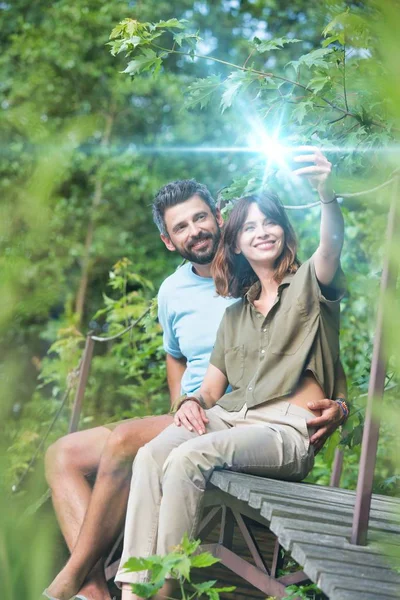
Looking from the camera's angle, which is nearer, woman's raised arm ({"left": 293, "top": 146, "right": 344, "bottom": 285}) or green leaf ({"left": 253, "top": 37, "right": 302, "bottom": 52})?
woman's raised arm ({"left": 293, "top": 146, "right": 344, "bottom": 285})

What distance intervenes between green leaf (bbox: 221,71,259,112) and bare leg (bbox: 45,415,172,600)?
96 cm

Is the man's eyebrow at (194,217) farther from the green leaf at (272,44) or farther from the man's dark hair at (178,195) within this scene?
the green leaf at (272,44)

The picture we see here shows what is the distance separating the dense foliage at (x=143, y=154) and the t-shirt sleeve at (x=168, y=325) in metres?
0.37

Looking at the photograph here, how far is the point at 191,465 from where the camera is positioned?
210 centimetres

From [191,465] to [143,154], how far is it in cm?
1055

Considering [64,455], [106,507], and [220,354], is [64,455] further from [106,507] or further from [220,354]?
[220,354]

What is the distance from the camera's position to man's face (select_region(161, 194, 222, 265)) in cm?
301

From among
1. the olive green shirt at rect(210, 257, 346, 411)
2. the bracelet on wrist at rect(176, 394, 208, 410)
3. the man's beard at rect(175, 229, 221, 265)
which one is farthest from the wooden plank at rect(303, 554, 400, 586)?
the man's beard at rect(175, 229, 221, 265)

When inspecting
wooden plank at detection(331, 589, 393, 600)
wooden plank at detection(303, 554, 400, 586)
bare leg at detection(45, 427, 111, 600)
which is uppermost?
wooden plank at detection(331, 589, 393, 600)

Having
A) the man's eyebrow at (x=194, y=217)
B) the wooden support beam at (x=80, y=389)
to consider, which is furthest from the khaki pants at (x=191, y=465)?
the wooden support beam at (x=80, y=389)

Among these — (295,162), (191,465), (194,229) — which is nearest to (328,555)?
(191,465)

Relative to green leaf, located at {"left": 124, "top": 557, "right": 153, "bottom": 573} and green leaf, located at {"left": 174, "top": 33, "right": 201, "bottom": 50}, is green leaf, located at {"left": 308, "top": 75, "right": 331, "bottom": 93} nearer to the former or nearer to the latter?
green leaf, located at {"left": 174, "top": 33, "right": 201, "bottom": 50}

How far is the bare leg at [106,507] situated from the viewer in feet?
7.82

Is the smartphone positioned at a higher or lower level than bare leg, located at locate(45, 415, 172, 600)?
higher
